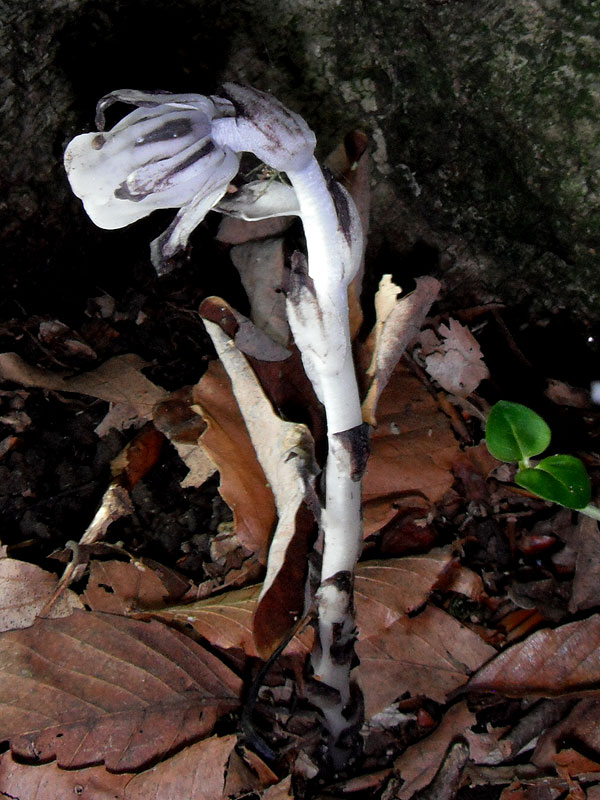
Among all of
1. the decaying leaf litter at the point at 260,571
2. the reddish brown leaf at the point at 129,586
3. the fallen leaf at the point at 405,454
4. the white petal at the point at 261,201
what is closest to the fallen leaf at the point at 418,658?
the decaying leaf litter at the point at 260,571

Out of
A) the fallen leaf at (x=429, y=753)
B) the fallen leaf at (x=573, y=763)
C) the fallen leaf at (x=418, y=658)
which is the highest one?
the fallen leaf at (x=418, y=658)

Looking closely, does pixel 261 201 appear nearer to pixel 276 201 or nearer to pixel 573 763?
pixel 276 201

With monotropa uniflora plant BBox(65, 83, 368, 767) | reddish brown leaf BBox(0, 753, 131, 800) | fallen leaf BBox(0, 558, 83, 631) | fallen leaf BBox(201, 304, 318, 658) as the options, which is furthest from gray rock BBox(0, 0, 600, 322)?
reddish brown leaf BBox(0, 753, 131, 800)

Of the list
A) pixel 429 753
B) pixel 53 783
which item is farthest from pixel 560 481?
pixel 53 783

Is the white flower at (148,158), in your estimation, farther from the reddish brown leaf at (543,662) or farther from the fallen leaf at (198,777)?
the reddish brown leaf at (543,662)

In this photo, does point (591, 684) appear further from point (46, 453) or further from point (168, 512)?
point (46, 453)
